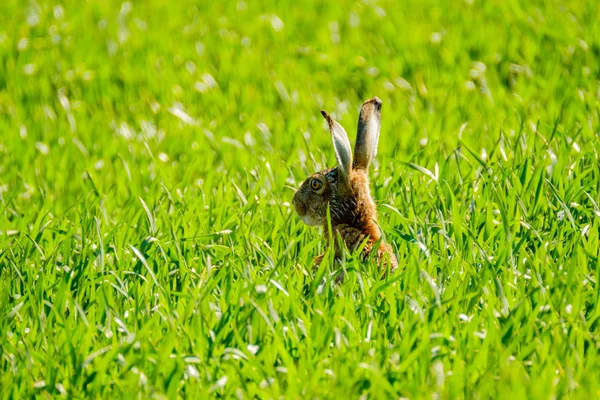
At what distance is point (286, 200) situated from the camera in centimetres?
512

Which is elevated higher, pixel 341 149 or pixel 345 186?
pixel 341 149

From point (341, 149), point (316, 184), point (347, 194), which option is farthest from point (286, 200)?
point (341, 149)

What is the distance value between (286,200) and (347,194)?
2.55ft

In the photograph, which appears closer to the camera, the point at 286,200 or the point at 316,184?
the point at 316,184

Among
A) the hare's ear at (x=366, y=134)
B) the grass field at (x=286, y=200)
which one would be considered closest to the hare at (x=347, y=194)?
the hare's ear at (x=366, y=134)

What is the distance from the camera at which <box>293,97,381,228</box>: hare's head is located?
4.34 metres

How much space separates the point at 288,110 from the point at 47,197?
2.02 metres

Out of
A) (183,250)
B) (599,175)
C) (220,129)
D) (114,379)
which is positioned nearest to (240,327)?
(114,379)

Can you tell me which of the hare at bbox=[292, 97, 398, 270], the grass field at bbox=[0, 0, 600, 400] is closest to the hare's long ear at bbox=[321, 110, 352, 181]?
the hare at bbox=[292, 97, 398, 270]

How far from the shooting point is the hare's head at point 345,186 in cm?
434

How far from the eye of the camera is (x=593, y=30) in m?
7.09

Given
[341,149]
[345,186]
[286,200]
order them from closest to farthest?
[341,149] < [345,186] < [286,200]

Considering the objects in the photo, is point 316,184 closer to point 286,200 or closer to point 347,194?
point 347,194

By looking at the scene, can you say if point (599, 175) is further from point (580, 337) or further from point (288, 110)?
point (288, 110)
